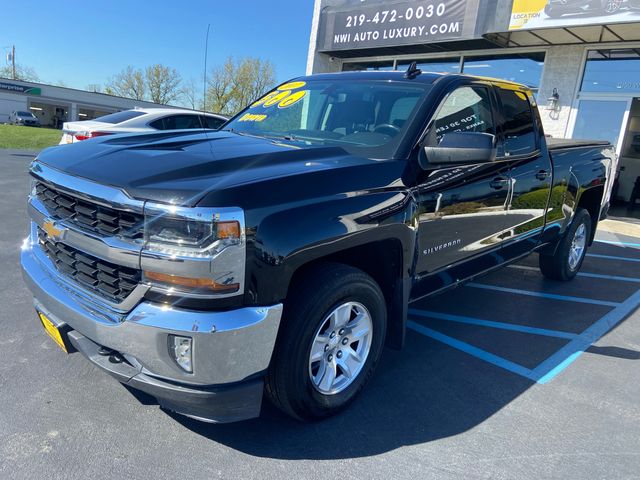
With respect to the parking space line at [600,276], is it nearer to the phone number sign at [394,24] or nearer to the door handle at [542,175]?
the door handle at [542,175]

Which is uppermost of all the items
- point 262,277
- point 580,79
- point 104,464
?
point 580,79

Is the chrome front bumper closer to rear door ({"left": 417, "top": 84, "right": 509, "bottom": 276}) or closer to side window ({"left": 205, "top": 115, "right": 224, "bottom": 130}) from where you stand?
rear door ({"left": 417, "top": 84, "right": 509, "bottom": 276})

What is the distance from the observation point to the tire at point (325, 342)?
235 cm

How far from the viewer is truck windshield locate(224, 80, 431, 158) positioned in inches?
122

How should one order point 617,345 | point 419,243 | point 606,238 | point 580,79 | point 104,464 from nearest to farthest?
point 104,464 < point 419,243 < point 617,345 < point 606,238 < point 580,79

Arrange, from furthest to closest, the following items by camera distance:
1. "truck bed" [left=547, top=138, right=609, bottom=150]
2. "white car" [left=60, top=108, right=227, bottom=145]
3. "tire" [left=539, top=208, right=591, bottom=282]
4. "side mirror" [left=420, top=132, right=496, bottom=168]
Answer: "white car" [left=60, top=108, right=227, bottom=145] → "tire" [left=539, top=208, right=591, bottom=282] → "truck bed" [left=547, top=138, right=609, bottom=150] → "side mirror" [left=420, top=132, right=496, bottom=168]

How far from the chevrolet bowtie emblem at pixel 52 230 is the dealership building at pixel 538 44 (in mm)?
9579

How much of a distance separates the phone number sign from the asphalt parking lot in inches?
343

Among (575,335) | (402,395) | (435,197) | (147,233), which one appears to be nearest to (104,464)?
(147,233)

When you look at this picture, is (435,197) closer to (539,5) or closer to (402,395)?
(402,395)

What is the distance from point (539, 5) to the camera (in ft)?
30.4

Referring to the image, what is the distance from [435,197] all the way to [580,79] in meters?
9.57

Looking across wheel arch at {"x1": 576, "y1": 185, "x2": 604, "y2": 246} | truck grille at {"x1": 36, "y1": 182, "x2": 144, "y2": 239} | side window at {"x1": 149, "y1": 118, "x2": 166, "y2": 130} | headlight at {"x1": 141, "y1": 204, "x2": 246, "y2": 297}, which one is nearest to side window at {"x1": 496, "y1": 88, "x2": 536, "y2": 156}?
wheel arch at {"x1": 576, "y1": 185, "x2": 604, "y2": 246}

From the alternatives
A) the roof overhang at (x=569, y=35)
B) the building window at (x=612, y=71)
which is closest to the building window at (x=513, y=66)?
the roof overhang at (x=569, y=35)
